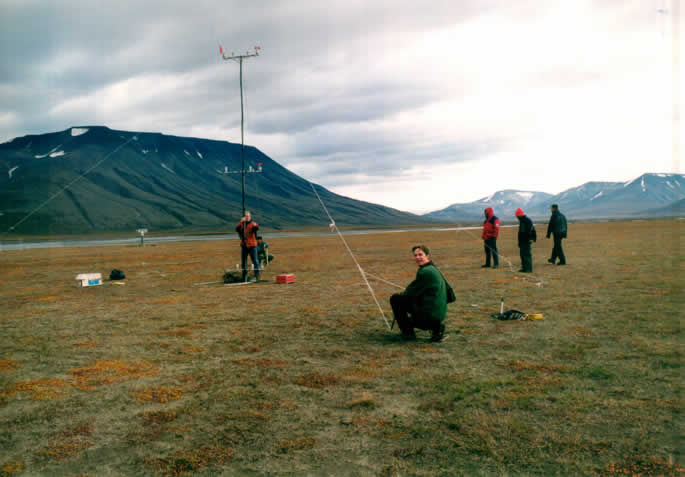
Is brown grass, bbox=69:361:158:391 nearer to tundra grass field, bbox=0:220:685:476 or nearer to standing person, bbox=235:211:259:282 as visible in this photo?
tundra grass field, bbox=0:220:685:476

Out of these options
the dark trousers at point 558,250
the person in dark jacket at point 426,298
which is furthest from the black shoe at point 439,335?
the dark trousers at point 558,250

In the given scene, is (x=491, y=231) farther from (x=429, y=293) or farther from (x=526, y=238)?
(x=429, y=293)

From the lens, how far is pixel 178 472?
4.23 meters

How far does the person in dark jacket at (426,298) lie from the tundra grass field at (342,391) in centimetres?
41

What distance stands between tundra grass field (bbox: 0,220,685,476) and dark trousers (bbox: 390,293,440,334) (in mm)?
327

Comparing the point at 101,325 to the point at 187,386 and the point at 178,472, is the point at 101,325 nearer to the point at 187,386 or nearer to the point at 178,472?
the point at 187,386

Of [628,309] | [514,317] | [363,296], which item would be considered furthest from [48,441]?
[628,309]

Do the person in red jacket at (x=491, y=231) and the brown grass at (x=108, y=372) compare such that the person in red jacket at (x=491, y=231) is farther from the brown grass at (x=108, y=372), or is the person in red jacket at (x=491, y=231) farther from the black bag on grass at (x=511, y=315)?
the brown grass at (x=108, y=372)

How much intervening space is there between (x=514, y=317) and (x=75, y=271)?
23.7 m

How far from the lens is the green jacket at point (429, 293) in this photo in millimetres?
8055

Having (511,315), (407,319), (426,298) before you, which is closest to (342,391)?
(426,298)

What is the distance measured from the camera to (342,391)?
241 inches

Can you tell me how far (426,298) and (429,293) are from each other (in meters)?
0.11

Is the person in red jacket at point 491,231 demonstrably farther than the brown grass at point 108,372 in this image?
Yes
